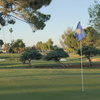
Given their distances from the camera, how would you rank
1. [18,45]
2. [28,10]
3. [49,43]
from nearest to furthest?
[28,10], [18,45], [49,43]

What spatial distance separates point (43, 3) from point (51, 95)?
2139cm

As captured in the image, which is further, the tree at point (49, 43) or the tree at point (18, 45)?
the tree at point (49, 43)

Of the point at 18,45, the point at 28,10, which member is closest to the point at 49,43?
the point at 18,45

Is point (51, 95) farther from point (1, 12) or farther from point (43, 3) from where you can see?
point (1, 12)

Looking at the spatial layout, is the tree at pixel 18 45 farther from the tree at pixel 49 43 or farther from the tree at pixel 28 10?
the tree at pixel 28 10

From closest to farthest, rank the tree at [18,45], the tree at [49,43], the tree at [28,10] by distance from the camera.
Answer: the tree at [28,10] < the tree at [18,45] < the tree at [49,43]

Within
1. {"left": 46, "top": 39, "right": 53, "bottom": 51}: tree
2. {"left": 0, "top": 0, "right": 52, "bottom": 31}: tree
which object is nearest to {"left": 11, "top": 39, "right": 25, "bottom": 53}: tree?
{"left": 46, "top": 39, "right": 53, "bottom": 51}: tree

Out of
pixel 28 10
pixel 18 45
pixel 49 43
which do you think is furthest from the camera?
pixel 49 43

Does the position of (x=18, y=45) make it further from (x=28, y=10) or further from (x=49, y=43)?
(x=28, y=10)

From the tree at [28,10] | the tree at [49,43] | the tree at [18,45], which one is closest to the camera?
the tree at [28,10]

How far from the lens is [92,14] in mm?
29641

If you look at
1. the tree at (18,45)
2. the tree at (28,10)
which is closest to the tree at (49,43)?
the tree at (18,45)

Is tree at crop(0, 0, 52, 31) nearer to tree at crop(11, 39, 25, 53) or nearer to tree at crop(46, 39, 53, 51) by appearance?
tree at crop(11, 39, 25, 53)

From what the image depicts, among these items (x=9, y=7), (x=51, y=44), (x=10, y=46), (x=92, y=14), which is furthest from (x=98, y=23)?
(x=51, y=44)
